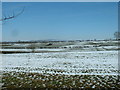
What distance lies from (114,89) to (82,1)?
2391 mm

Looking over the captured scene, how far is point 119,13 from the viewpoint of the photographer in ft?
11.1

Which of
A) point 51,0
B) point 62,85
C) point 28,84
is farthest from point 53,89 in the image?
point 51,0

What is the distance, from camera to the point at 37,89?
4.11 metres

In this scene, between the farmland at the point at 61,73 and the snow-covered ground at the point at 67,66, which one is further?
the snow-covered ground at the point at 67,66

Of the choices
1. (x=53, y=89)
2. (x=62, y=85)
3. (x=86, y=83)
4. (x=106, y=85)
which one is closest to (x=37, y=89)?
(x=53, y=89)

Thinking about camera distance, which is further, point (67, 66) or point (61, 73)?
point (67, 66)

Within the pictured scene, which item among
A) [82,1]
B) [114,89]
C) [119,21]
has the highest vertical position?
[82,1]

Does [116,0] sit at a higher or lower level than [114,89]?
higher

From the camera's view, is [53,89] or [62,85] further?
[62,85]

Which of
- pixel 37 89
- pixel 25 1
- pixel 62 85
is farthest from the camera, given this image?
pixel 62 85

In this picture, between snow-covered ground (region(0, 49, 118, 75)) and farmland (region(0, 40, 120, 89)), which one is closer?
farmland (region(0, 40, 120, 89))

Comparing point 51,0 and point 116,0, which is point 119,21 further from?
point 51,0

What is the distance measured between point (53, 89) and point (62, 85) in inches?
14.1

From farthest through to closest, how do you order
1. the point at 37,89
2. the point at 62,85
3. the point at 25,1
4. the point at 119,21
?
the point at 62,85, the point at 37,89, the point at 119,21, the point at 25,1
